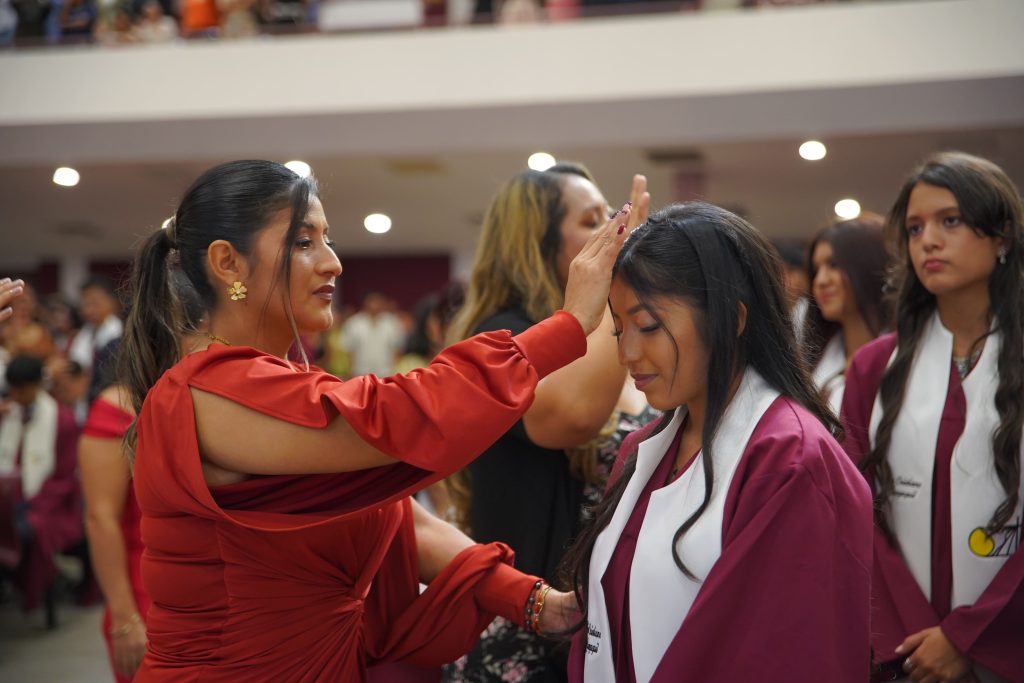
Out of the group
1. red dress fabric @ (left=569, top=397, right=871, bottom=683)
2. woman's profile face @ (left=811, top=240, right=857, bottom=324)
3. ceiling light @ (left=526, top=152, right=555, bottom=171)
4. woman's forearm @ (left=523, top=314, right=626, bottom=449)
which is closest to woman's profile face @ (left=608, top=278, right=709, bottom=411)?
red dress fabric @ (left=569, top=397, right=871, bottom=683)

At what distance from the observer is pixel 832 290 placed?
2754 mm

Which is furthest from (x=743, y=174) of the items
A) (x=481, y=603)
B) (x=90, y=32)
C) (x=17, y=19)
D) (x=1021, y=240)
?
(x=481, y=603)

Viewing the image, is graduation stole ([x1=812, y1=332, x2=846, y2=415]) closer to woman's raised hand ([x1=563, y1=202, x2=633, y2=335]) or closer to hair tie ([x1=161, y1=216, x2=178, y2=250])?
woman's raised hand ([x1=563, y1=202, x2=633, y2=335])

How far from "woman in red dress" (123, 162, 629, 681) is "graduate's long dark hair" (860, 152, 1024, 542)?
2.53 ft

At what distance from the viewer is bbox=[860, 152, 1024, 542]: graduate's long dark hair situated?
1819 millimetres

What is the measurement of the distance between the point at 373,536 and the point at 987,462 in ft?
3.71

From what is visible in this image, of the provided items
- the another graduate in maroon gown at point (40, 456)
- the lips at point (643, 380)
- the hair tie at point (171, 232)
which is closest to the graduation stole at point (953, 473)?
the lips at point (643, 380)

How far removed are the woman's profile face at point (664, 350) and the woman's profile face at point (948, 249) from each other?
0.81 m

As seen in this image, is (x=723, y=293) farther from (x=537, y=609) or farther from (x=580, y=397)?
(x=537, y=609)

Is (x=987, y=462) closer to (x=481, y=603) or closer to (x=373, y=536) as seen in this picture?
(x=481, y=603)

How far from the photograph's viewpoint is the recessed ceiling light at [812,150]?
771cm

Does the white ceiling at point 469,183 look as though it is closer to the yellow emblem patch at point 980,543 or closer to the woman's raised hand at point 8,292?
the woman's raised hand at point 8,292

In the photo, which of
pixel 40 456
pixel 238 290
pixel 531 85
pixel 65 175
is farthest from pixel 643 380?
pixel 65 175

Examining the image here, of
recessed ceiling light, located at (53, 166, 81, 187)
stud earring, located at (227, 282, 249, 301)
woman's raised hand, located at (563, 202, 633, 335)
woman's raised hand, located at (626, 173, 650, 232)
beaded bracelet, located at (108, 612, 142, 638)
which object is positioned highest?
woman's raised hand, located at (626, 173, 650, 232)
